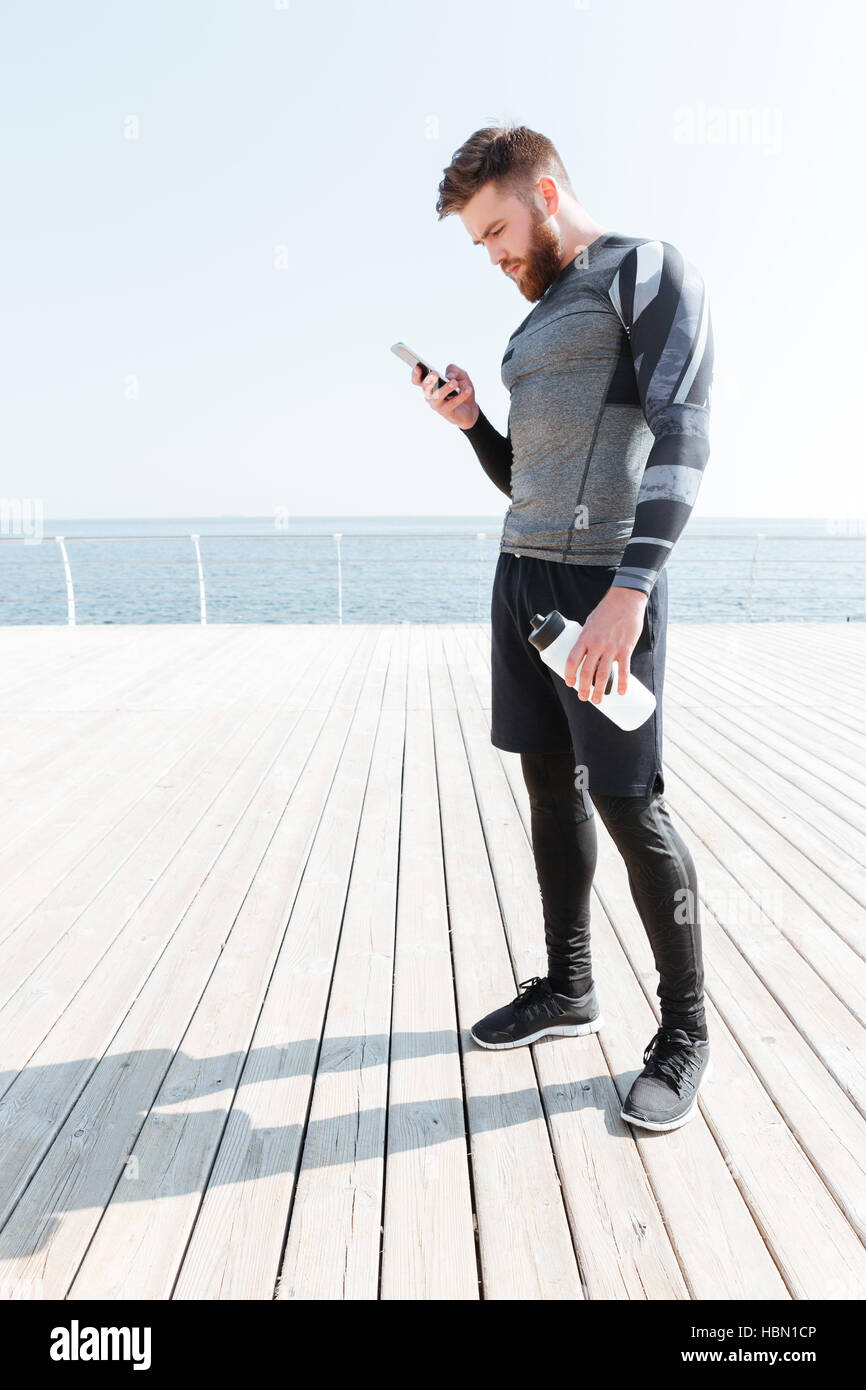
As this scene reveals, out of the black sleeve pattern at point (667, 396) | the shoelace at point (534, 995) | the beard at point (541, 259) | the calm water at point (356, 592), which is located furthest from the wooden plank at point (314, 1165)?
the calm water at point (356, 592)

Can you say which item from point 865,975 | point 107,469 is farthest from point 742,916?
point 107,469

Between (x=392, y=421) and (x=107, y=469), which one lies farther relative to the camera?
(x=107, y=469)

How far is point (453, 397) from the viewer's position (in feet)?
4.33

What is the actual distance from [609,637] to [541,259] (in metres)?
0.60

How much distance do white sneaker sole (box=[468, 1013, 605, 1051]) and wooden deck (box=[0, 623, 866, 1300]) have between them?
0.02 meters

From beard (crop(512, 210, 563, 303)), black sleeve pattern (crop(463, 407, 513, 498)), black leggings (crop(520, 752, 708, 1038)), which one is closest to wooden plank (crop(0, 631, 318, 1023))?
black leggings (crop(520, 752, 708, 1038))

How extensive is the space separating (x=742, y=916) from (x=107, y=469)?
173ft

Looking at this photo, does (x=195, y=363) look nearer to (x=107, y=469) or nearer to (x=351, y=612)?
(x=107, y=469)

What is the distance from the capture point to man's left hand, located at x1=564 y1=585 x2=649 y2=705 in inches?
37.5

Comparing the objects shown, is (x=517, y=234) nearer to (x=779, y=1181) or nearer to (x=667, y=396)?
(x=667, y=396)

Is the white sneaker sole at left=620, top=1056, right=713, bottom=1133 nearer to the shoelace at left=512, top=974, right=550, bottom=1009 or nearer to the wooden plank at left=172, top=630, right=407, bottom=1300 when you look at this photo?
the shoelace at left=512, top=974, right=550, bottom=1009

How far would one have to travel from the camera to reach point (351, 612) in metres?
18.4

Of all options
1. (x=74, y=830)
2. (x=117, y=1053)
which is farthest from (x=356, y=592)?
(x=117, y=1053)
